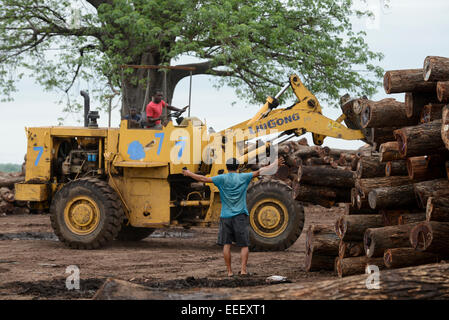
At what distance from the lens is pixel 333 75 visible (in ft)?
78.1

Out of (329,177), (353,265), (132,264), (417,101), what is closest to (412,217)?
(353,265)

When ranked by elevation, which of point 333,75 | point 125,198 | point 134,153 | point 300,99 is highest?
point 333,75

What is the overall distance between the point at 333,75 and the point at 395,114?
14737 mm

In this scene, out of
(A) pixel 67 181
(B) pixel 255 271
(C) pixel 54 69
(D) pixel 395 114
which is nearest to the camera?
(D) pixel 395 114

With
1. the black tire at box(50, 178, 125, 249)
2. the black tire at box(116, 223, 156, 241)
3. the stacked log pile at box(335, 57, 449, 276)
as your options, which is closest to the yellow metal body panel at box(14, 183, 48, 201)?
the black tire at box(50, 178, 125, 249)

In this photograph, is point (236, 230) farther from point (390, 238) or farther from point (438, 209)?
point (438, 209)

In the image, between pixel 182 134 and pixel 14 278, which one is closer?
pixel 14 278

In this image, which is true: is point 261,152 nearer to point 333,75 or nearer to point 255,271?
point 255,271

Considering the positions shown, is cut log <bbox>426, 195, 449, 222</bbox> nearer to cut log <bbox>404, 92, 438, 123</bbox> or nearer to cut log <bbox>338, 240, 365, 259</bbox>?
cut log <bbox>404, 92, 438, 123</bbox>

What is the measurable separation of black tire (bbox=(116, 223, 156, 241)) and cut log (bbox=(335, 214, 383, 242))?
6288 millimetres

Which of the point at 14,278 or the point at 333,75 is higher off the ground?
the point at 333,75

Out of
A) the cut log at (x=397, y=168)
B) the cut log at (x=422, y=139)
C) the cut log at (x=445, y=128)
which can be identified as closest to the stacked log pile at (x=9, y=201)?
the cut log at (x=397, y=168)

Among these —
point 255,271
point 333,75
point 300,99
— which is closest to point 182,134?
point 300,99

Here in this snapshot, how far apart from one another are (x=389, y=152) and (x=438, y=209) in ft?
4.17
